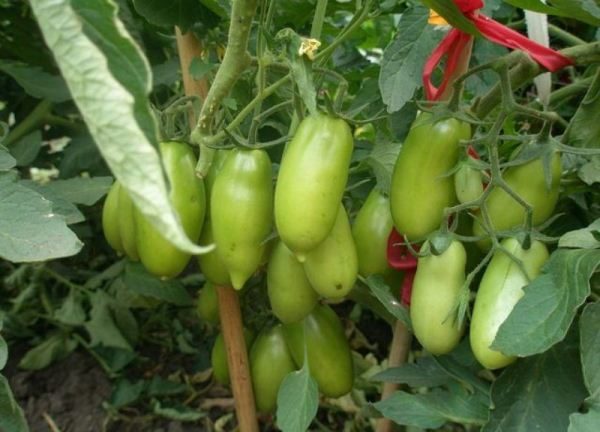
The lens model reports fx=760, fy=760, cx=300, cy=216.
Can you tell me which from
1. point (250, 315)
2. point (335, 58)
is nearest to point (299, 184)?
point (250, 315)

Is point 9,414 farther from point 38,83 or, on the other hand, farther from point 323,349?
point 38,83

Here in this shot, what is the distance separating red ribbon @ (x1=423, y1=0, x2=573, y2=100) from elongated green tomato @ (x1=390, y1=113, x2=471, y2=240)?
7cm

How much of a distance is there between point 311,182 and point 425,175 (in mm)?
142

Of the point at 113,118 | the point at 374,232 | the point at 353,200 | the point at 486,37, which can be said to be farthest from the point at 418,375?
the point at 113,118

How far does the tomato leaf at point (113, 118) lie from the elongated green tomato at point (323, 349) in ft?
2.24

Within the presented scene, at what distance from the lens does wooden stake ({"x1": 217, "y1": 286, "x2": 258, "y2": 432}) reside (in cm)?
104

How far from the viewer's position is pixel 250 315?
116 centimetres

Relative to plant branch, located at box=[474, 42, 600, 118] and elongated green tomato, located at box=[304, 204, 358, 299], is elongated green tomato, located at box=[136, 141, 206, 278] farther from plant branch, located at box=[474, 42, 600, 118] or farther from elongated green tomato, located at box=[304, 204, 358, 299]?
plant branch, located at box=[474, 42, 600, 118]

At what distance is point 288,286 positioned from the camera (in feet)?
2.80

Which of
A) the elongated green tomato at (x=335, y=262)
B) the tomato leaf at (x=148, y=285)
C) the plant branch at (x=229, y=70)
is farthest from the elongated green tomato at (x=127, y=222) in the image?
the tomato leaf at (x=148, y=285)

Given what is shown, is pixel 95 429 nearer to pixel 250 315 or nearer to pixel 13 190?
pixel 250 315

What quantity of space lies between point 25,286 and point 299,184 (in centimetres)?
113

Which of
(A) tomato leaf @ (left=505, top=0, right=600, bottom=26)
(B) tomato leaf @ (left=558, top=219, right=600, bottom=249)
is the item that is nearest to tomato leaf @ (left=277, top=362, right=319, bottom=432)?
(B) tomato leaf @ (left=558, top=219, right=600, bottom=249)

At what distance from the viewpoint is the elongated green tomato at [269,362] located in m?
1.09
